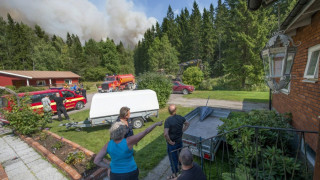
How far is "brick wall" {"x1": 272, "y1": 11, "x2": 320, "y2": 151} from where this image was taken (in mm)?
2921

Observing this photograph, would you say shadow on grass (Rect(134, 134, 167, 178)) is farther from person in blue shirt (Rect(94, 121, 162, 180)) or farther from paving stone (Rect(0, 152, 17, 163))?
paving stone (Rect(0, 152, 17, 163))

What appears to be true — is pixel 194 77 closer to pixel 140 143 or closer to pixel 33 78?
pixel 140 143

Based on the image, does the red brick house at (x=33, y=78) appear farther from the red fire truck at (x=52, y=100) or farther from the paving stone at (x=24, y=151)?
the paving stone at (x=24, y=151)

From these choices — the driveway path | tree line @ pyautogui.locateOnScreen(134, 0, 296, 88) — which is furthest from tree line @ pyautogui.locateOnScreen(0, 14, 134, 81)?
the driveway path

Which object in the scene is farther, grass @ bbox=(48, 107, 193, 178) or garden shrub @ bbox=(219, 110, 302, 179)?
grass @ bbox=(48, 107, 193, 178)

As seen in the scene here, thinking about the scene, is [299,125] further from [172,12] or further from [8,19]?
[8,19]

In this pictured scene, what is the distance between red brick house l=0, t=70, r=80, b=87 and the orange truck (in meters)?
12.5

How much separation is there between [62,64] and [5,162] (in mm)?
43612

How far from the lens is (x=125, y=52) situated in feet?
188

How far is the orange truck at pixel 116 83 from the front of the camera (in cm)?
2158

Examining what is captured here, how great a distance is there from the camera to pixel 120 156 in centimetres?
226

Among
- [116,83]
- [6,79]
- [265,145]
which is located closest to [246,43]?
[265,145]

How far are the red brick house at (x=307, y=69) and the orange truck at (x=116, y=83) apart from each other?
828 inches

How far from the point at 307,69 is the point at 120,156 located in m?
4.65
